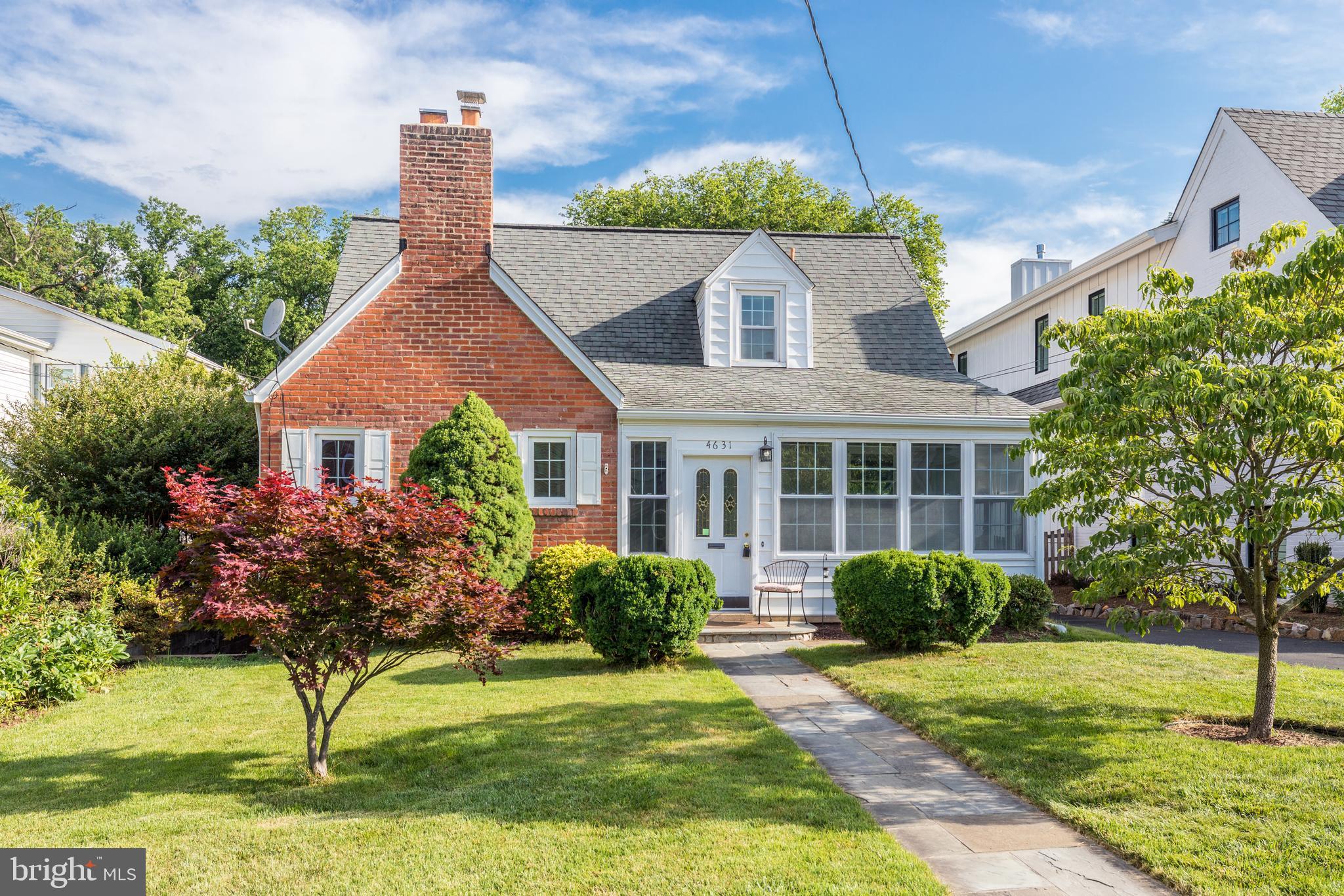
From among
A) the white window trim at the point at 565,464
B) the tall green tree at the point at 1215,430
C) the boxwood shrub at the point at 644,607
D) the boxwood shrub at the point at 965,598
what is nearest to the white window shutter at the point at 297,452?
the white window trim at the point at 565,464

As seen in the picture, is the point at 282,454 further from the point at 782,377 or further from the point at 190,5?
the point at 782,377

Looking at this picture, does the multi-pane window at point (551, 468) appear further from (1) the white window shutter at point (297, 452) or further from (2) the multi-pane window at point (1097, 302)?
(2) the multi-pane window at point (1097, 302)

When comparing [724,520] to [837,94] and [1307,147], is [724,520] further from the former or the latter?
[1307,147]

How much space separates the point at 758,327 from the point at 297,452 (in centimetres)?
750

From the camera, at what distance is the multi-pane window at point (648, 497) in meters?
12.7

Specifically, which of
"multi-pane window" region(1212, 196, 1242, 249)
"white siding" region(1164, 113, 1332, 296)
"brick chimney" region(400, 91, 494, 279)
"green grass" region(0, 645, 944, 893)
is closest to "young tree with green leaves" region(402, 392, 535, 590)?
"brick chimney" region(400, 91, 494, 279)

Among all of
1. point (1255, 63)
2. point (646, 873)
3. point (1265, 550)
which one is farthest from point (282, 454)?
point (1255, 63)

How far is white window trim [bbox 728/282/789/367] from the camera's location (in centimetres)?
1447

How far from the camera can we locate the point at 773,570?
42.1ft

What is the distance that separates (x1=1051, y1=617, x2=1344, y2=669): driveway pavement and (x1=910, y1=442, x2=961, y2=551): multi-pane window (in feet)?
9.49

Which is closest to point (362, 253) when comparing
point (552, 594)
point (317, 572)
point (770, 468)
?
point (552, 594)

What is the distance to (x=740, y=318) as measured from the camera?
14.6 metres

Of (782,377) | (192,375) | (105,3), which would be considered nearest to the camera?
(105,3)

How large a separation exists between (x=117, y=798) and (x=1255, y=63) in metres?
15.7
